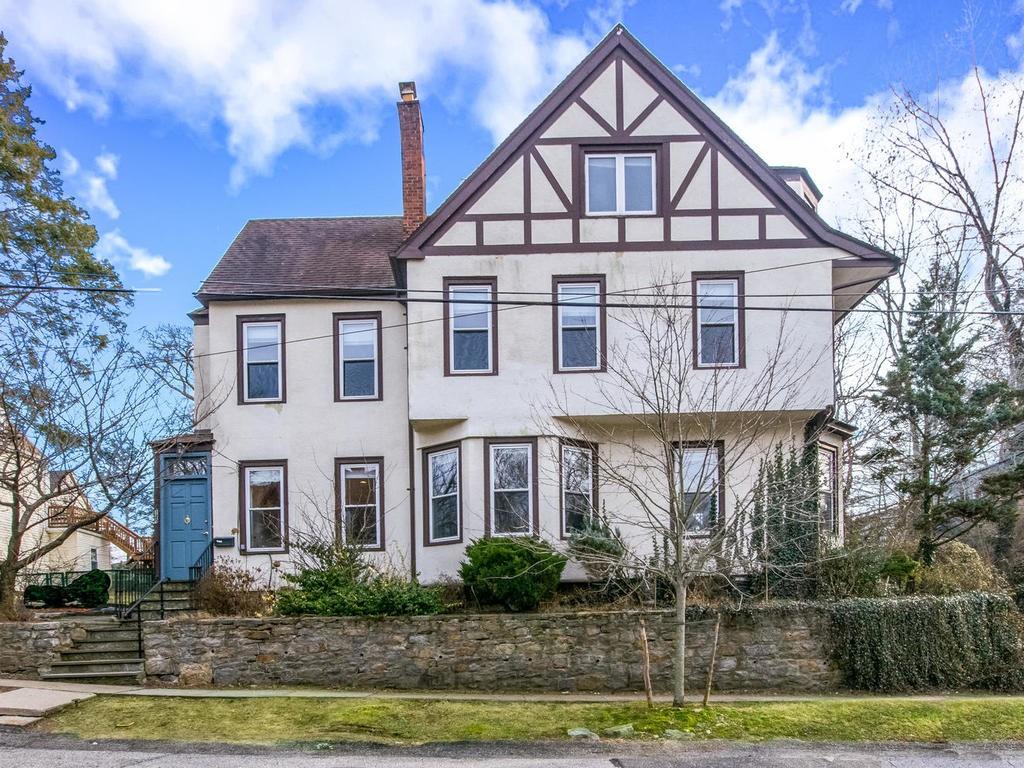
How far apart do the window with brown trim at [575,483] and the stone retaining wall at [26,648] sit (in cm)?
864

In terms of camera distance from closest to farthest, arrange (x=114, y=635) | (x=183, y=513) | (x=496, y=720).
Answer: (x=496, y=720) < (x=114, y=635) < (x=183, y=513)

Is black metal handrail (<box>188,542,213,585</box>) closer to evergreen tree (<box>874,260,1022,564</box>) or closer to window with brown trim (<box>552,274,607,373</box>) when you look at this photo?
window with brown trim (<box>552,274,607,373</box>)

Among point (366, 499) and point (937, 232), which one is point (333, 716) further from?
point (937, 232)

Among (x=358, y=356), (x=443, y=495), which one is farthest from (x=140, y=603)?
(x=358, y=356)

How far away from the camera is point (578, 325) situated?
17.4 meters

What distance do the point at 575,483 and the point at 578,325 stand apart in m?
2.94

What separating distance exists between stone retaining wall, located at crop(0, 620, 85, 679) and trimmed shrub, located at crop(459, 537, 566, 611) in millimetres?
6609

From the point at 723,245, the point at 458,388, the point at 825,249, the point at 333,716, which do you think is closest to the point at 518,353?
the point at 458,388

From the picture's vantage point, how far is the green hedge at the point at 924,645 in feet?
45.8

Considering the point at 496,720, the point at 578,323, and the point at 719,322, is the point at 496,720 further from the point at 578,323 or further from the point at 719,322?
the point at 719,322

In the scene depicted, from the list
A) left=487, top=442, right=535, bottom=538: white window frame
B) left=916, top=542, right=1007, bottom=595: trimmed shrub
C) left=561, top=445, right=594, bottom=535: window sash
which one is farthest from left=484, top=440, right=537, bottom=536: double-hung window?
left=916, top=542, right=1007, bottom=595: trimmed shrub

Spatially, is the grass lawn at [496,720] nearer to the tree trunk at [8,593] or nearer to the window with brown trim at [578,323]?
the tree trunk at [8,593]

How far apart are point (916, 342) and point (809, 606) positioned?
8.56 meters

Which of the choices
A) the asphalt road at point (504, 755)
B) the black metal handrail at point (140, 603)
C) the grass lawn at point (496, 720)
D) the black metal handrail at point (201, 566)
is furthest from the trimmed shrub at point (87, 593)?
the asphalt road at point (504, 755)
